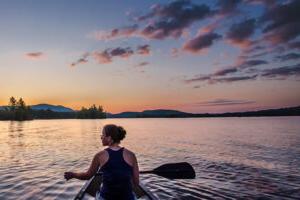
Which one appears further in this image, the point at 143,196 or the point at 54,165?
the point at 54,165

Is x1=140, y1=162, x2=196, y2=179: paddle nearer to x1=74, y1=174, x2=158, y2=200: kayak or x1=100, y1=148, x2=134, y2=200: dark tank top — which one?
x1=74, y1=174, x2=158, y2=200: kayak

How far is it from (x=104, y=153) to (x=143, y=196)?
488cm

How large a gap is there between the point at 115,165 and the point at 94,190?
581 cm

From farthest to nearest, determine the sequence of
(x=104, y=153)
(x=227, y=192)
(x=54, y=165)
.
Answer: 1. (x=54, y=165)
2. (x=227, y=192)
3. (x=104, y=153)

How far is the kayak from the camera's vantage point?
427 inches

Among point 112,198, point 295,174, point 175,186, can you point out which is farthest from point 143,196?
point 295,174

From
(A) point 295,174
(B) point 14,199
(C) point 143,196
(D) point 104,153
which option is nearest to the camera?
(D) point 104,153

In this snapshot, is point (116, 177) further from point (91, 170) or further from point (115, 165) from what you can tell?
point (91, 170)

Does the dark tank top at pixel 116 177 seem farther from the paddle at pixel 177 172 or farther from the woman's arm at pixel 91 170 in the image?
the paddle at pixel 177 172

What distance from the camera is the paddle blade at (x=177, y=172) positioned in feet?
42.0

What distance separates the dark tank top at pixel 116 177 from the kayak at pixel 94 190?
2473 mm

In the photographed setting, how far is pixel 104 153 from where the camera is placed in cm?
774

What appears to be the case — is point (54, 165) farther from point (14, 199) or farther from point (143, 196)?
point (143, 196)

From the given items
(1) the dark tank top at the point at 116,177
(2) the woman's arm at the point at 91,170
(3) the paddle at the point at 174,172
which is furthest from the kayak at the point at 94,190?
(1) the dark tank top at the point at 116,177
